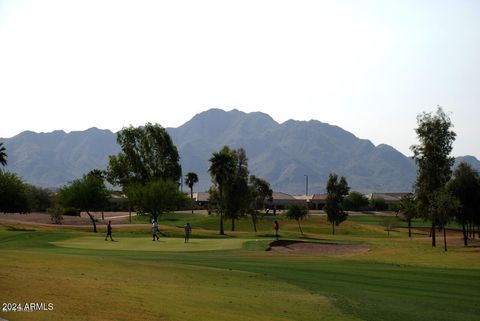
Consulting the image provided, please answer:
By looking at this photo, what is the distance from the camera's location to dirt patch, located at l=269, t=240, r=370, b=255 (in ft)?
185

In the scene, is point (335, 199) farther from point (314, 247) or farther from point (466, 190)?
point (314, 247)

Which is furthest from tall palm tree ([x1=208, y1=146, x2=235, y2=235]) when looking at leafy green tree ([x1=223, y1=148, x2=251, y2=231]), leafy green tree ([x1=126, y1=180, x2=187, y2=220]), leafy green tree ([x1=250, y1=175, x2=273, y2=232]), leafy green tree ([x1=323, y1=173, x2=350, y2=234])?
leafy green tree ([x1=323, y1=173, x2=350, y2=234])

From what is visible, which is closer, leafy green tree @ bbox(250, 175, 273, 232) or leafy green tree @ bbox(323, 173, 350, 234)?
leafy green tree @ bbox(323, 173, 350, 234)

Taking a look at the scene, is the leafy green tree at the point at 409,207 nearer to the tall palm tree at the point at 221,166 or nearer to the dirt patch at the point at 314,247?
the dirt patch at the point at 314,247

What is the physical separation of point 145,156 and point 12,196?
34.0m

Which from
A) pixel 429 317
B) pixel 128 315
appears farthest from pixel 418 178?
pixel 128 315

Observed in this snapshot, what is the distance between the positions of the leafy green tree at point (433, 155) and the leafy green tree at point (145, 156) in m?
60.8


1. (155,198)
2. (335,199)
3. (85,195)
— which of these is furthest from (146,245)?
(335,199)

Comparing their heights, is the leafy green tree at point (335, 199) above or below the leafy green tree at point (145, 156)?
below

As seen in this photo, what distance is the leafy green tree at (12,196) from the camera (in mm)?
88812

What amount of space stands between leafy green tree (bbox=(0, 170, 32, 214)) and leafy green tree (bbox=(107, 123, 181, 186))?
2764 cm

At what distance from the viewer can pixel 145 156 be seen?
119 m

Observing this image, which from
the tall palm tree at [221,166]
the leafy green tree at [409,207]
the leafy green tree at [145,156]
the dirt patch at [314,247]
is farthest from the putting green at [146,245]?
the leafy green tree at [145,156]

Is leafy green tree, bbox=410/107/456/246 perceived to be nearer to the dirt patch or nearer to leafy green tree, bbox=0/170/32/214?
the dirt patch
